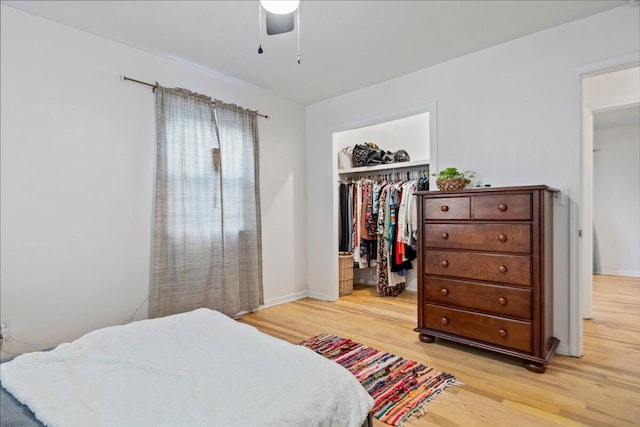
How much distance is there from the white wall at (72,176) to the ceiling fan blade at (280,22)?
168cm

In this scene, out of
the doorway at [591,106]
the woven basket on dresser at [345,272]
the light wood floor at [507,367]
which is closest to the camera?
the light wood floor at [507,367]

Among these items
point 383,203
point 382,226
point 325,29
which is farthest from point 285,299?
point 325,29

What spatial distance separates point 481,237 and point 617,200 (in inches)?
191

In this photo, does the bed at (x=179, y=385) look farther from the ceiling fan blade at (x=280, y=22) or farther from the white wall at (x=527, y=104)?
the white wall at (x=527, y=104)

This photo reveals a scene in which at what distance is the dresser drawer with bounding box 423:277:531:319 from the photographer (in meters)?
2.27

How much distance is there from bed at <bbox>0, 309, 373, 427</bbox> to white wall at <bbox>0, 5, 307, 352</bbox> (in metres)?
1.44

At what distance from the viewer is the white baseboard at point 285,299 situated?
388cm

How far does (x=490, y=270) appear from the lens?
7.86 ft

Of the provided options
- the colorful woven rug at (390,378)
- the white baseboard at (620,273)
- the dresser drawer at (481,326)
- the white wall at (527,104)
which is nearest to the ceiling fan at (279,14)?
the white wall at (527,104)

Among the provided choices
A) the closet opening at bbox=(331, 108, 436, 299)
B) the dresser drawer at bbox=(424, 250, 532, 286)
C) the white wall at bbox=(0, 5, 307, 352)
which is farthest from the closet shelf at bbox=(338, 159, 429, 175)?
the white wall at bbox=(0, 5, 307, 352)

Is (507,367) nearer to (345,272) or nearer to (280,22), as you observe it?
(345,272)

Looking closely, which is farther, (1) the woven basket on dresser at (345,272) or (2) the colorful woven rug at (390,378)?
(1) the woven basket on dresser at (345,272)

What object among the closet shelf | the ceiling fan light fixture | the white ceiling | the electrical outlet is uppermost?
the white ceiling

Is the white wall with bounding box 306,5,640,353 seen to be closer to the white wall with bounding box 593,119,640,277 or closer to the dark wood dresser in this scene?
the dark wood dresser
